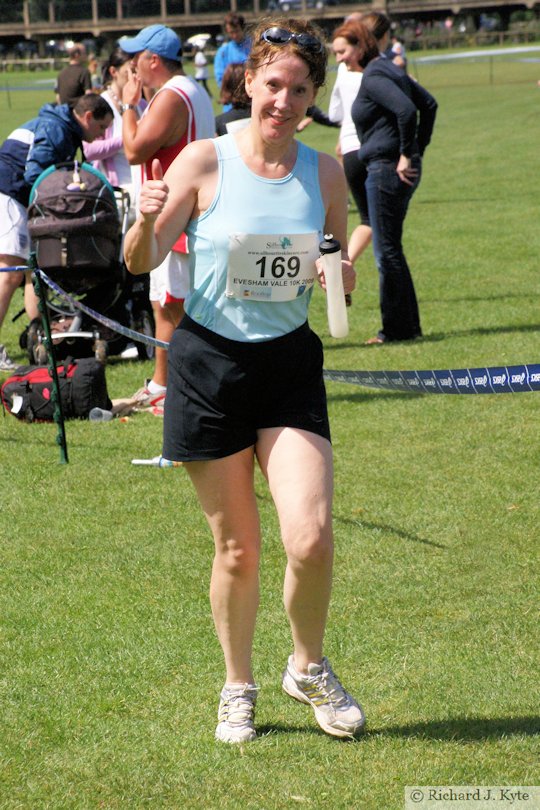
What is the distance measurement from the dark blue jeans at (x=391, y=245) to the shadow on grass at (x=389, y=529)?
12.0 feet

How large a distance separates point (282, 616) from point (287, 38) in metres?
2.26

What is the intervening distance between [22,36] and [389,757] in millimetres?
90069

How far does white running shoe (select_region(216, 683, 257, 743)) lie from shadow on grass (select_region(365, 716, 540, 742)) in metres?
0.38

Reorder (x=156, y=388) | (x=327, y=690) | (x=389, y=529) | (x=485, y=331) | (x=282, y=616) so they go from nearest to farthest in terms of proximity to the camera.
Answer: (x=327, y=690) < (x=282, y=616) < (x=389, y=529) < (x=156, y=388) < (x=485, y=331)

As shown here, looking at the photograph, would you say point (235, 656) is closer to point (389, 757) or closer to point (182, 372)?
point (389, 757)

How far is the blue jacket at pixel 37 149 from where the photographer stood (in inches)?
328

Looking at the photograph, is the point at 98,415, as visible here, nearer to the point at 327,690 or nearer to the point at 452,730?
the point at 327,690

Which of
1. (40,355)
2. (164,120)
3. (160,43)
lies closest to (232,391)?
(164,120)

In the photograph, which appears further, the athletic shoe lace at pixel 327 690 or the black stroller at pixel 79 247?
the black stroller at pixel 79 247

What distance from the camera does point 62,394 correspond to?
7410 mm

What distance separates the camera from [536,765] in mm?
3477

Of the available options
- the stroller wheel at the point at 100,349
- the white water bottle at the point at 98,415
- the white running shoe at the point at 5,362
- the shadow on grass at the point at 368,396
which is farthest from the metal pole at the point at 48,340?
the white running shoe at the point at 5,362

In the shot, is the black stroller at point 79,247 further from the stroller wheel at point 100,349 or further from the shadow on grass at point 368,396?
the shadow on grass at point 368,396

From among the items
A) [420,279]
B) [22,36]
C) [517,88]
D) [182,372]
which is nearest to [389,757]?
[182,372]
